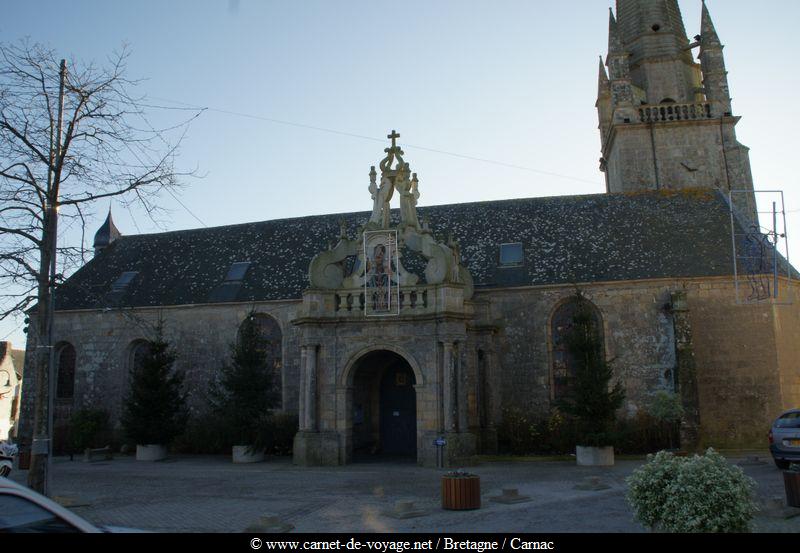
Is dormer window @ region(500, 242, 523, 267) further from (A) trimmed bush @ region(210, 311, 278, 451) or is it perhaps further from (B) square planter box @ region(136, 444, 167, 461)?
(B) square planter box @ region(136, 444, 167, 461)

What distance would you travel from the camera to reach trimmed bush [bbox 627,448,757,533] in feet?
25.0

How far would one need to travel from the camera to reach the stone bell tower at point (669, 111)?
1198 inches

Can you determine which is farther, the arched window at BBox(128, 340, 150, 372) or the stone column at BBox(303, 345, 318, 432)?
the arched window at BBox(128, 340, 150, 372)

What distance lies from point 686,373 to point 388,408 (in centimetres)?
1033

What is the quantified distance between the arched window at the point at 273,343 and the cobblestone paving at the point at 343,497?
19.1ft

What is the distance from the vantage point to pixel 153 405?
2378 cm

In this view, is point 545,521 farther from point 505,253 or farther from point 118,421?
point 118,421

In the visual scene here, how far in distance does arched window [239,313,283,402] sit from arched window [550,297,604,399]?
10887 millimetres

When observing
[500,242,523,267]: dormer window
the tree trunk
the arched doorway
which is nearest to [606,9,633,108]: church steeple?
[500,242,523,267]: dormer window

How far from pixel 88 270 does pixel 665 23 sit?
1276 inches

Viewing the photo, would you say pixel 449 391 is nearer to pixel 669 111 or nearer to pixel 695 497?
pixel 695 497

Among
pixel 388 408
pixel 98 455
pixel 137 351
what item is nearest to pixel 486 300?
pixel 388 408

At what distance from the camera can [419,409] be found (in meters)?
19.4
